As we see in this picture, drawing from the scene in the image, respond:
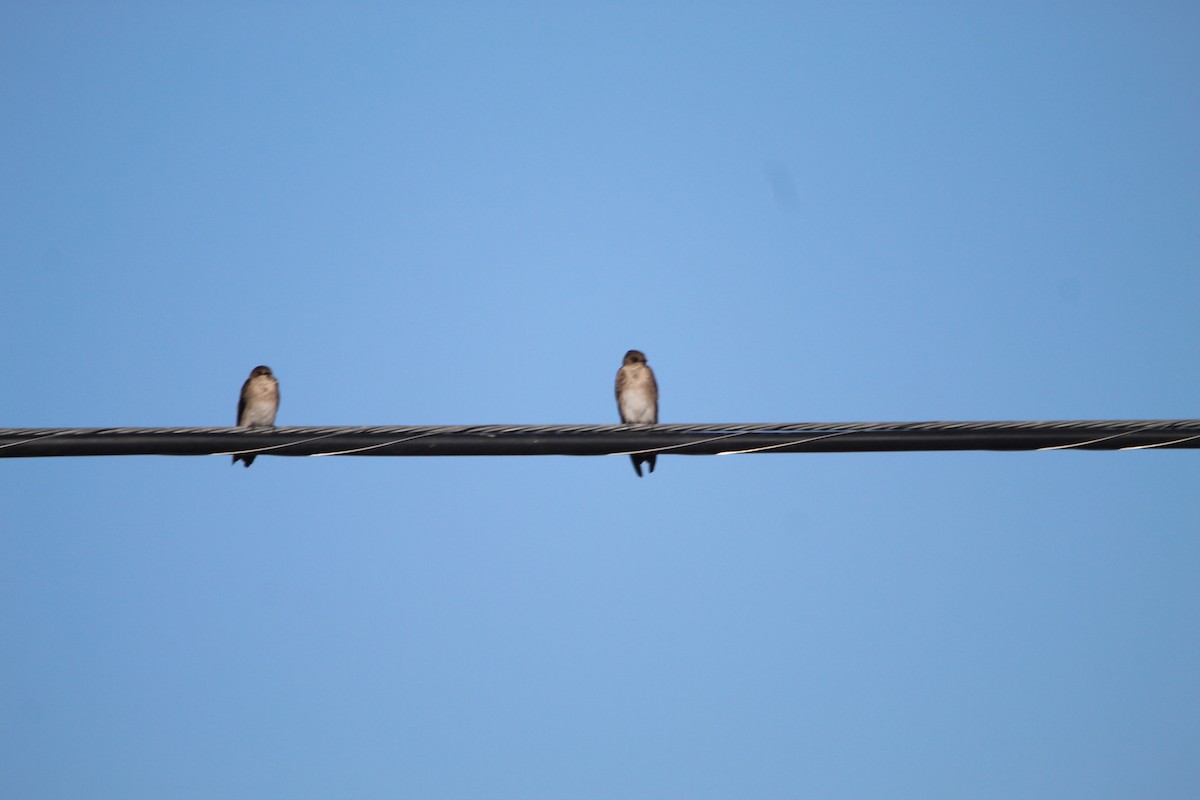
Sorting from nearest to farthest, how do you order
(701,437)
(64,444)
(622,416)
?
(64,444) → (701,437) → (622,416)

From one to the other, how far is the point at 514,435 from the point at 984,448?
7.83 ft

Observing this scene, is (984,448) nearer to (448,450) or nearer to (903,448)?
(903,448)

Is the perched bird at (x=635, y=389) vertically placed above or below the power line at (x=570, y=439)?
above

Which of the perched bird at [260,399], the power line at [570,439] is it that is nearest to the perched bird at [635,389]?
the perched bird at [260,399]

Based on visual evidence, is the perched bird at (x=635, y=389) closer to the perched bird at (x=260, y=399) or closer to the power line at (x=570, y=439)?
the perched bird at (x=260, y=399)

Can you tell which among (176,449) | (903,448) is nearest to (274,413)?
(176,449)

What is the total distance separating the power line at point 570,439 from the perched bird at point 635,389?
29.4ft

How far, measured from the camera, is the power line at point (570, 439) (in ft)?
23.1

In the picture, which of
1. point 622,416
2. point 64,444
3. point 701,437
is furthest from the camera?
point 622,416

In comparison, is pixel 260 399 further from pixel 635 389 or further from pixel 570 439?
pixel 570 439

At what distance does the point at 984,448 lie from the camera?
717cm

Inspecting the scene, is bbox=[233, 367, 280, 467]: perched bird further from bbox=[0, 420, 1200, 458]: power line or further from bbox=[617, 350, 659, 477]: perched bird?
bbox=[0, 420, 1200, 458]: power line

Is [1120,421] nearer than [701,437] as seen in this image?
Yes

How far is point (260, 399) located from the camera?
16.7 m
